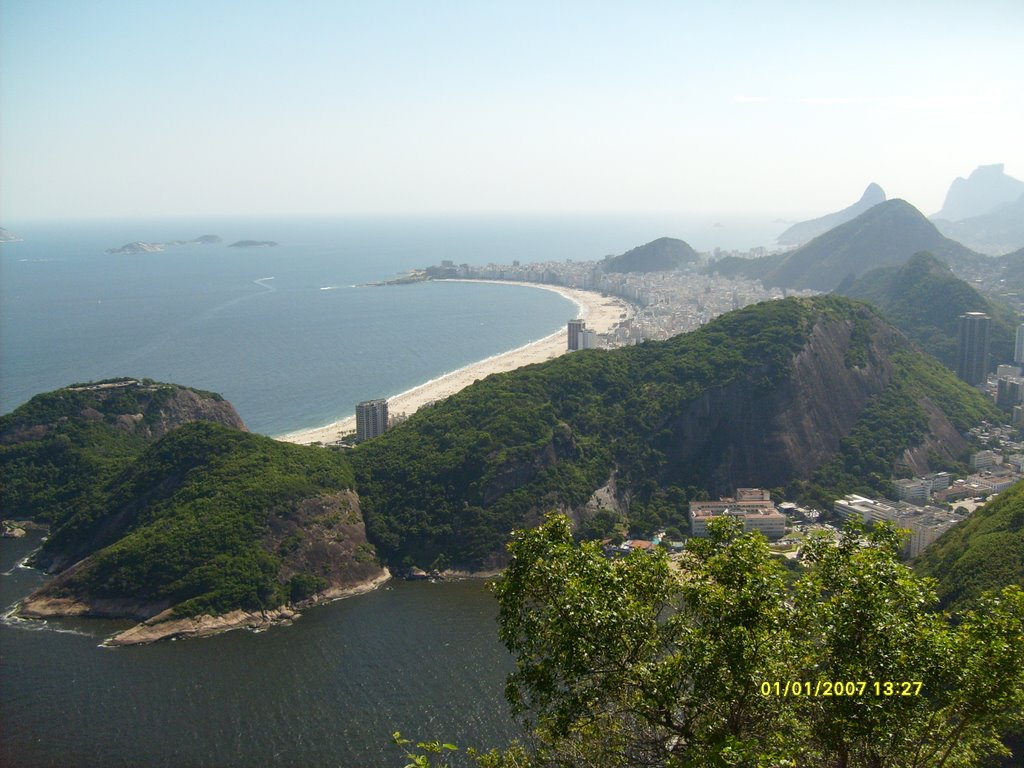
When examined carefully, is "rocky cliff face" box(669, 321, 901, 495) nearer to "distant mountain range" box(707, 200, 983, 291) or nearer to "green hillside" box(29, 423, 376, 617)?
"green hillside" box(29, 423, 376, 617)

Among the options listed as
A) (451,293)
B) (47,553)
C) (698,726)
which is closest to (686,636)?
(698,726)

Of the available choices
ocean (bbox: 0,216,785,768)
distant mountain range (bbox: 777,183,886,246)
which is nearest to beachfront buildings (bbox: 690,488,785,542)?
ocean (bbox: 0,216,785,768)

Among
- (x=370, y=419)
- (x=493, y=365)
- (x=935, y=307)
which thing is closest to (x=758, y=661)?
(x=370, y=419)

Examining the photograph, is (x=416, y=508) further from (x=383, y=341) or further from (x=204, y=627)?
(x=383, y=341)

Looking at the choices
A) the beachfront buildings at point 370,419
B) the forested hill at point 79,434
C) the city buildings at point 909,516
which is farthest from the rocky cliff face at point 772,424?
the forested hill at point 79,434

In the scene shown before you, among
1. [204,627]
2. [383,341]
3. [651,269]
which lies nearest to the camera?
[204,627]

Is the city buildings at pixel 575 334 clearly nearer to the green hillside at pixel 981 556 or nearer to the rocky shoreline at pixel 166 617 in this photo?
the green hillside at pixel 981 556
